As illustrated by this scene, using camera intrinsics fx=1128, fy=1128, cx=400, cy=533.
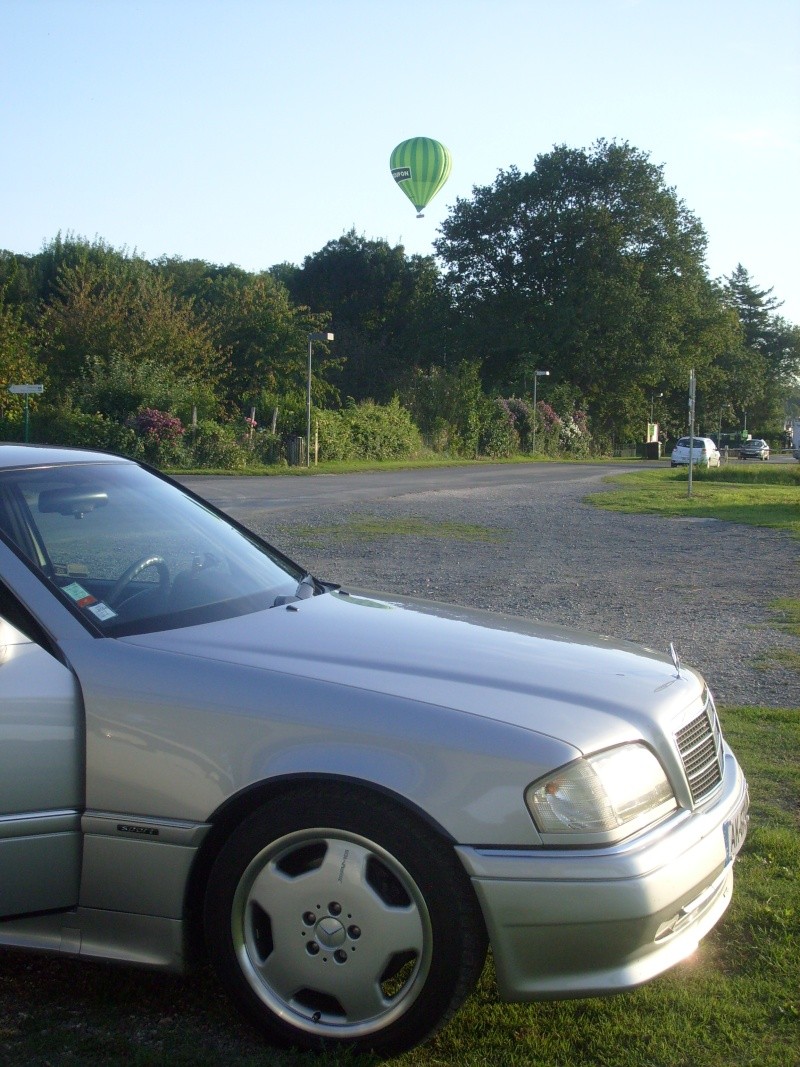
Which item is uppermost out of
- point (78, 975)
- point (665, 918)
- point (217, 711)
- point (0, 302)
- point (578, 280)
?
point (578, 280)

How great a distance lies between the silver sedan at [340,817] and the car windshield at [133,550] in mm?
144

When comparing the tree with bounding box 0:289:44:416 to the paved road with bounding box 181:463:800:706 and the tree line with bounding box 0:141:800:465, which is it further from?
the paved road with bounding box 181:463:800:706

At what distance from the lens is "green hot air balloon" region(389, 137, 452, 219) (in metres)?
46.5

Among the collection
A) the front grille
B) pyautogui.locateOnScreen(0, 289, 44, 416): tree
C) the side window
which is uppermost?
pyautogui.locateOnScreen(0, 289, 44, 416): tree

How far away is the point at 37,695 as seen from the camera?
2.95 meters

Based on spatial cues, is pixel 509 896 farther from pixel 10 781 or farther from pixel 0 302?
pixel 0 302

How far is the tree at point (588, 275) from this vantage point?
6581 centimetres

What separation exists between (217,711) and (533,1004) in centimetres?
125

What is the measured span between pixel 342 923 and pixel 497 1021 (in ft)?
2.04

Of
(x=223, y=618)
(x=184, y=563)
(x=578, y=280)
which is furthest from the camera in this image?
(x=578, y=280)

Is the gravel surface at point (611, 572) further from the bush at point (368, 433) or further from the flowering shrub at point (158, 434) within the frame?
the bush at point (368, 433)

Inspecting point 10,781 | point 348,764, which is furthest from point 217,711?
point 10,781

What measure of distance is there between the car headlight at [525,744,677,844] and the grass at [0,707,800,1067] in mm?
640

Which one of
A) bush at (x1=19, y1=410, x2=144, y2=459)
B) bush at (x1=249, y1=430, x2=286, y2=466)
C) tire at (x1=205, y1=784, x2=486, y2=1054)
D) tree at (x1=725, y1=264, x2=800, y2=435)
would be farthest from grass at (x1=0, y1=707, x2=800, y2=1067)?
tree at (x1=725, y1=264, x2=800, y2=435)
